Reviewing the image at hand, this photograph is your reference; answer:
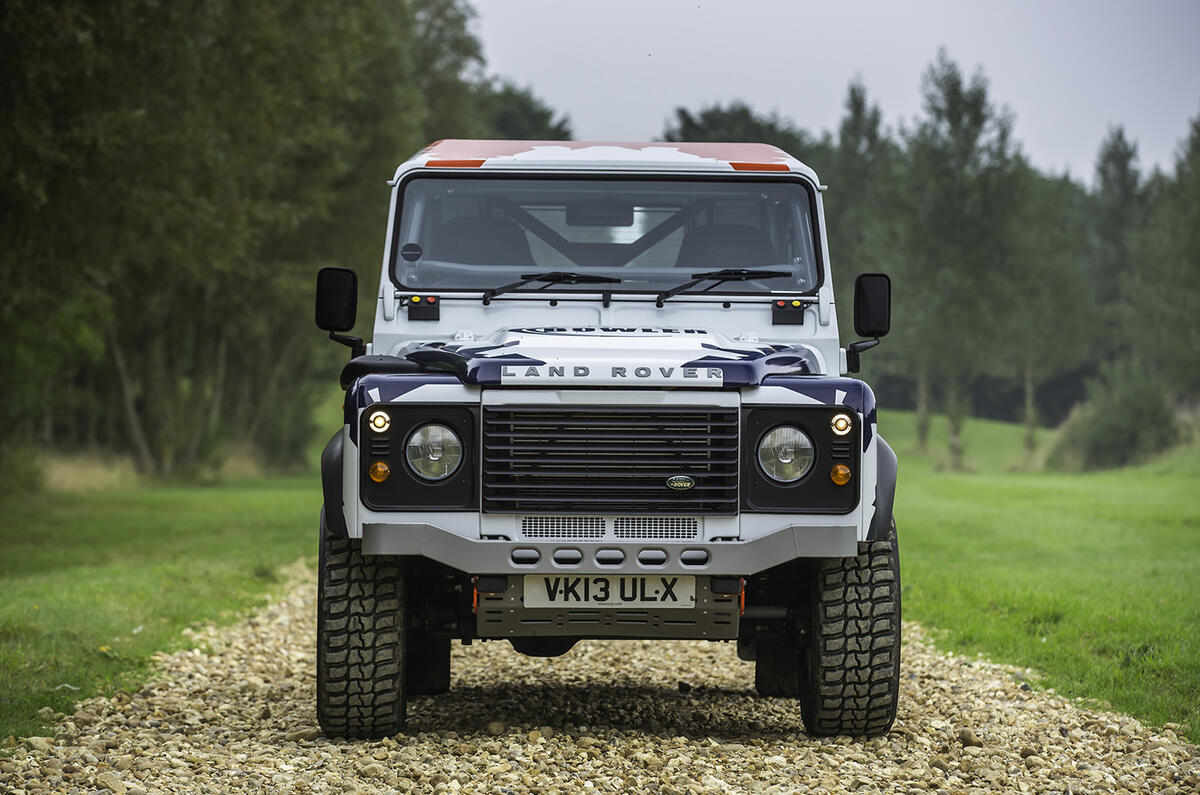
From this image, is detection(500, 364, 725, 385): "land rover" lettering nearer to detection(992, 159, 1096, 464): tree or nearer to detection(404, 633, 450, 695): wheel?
detection(404, 633, 450, 695): wheel

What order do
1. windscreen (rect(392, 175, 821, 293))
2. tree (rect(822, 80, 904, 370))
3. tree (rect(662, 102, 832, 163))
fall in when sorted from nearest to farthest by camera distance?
windscreen (rect(392, 175, 821, 293)) < tree (rect(662, 102, 832, 163)) < tree (rect(822, 80, 904, 370))

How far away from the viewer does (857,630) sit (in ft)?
19.5

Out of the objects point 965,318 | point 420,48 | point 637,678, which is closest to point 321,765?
point 637,678

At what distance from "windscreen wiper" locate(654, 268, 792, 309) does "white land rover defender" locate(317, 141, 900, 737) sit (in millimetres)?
32

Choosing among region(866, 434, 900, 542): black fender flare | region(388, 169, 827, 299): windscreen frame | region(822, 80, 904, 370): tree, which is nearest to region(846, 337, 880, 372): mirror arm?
region(388, 169, 827, 299): windscreen frame

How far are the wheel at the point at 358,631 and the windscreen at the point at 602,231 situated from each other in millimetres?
1605

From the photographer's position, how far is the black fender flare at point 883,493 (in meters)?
5.70

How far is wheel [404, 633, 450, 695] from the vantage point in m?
7.12

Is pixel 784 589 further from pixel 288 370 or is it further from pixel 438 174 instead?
pixel 288 370

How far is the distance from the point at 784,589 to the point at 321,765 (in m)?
2.09

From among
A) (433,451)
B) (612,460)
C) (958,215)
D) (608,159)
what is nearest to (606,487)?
(612,460)

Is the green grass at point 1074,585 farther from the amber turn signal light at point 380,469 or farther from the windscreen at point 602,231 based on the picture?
the amber turn signal light at point 380,469

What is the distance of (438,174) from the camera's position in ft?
23.6

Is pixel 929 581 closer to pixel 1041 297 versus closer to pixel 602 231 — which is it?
pixel 602 231
